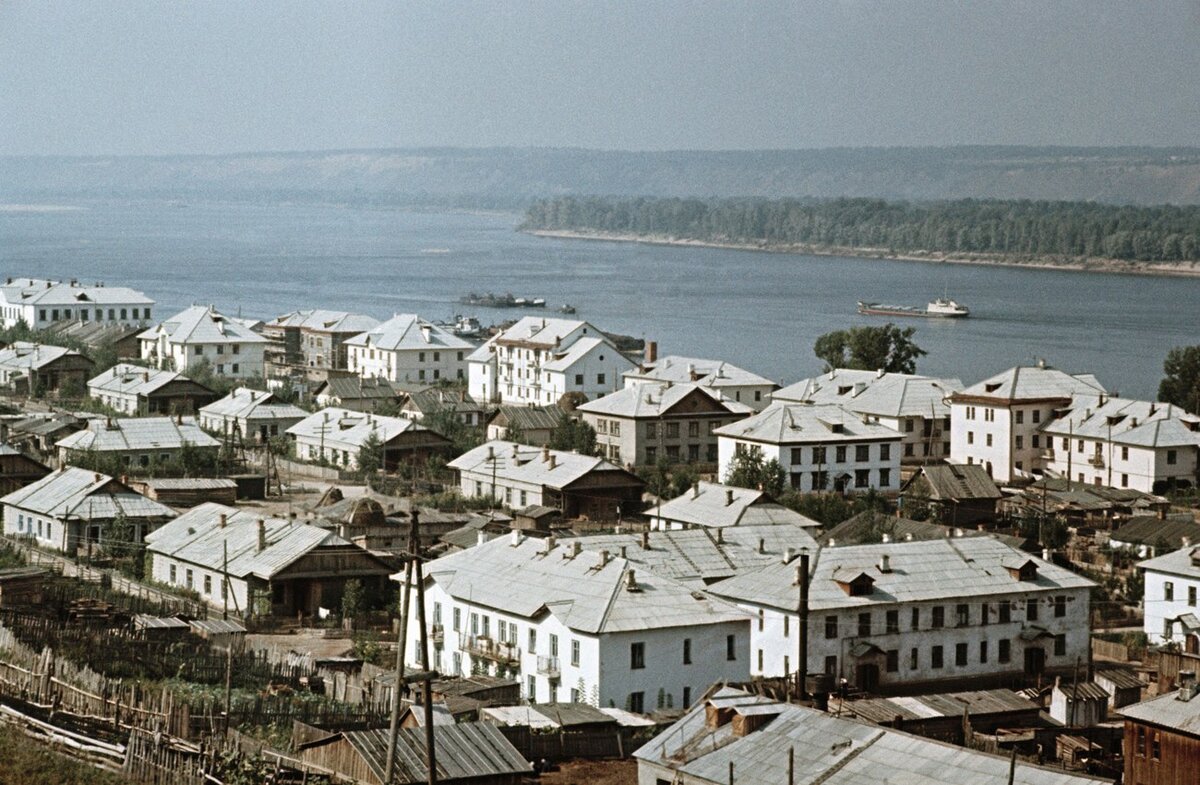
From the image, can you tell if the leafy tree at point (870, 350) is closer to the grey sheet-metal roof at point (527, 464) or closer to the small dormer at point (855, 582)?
the grey sheet-metal roof at point (527, 464)

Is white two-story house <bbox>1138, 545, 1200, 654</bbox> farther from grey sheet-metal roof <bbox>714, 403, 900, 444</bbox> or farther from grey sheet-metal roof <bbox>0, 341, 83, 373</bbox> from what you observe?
grey sheet-metal roof <bbox>0, 341, 83, 373</bbox>

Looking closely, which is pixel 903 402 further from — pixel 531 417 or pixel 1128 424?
pixel 531 417

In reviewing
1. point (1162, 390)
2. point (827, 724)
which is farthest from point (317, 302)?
point (827, 724)

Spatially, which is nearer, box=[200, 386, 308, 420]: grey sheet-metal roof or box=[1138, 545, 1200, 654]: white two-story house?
box=[1138, 545, 1200, 654]: white two-story house

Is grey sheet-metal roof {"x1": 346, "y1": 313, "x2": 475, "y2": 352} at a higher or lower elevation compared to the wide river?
higher

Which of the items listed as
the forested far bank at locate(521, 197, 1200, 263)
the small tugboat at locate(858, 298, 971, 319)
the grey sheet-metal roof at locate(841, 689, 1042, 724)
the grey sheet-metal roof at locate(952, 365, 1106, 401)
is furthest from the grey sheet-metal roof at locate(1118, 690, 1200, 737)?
the forested far bank at locate(521, 197, 1200, 263)

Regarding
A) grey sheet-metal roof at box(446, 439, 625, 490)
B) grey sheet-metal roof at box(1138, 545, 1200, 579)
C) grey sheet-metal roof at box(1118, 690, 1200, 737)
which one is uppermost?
grey sheet-metal roof at box(1118, 690, 1200, 737)
